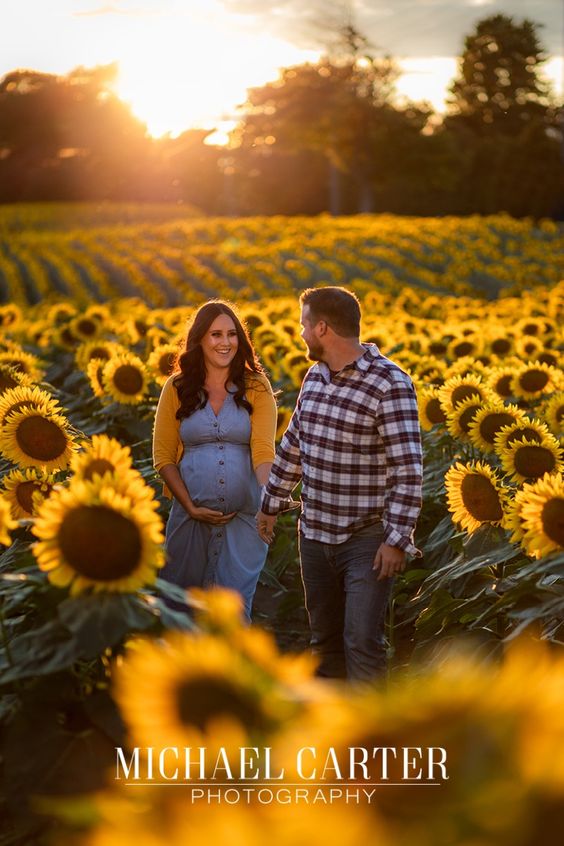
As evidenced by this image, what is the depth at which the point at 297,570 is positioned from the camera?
670cm

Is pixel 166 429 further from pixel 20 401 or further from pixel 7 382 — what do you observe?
pixel 7 382

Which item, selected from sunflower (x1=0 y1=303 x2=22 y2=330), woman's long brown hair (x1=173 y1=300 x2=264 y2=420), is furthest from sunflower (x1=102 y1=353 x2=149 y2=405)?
sunflower (x1=0 y1=303 x2=22 y2=330)

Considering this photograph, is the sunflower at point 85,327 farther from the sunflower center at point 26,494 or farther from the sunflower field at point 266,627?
the sunflower center at point 26,494

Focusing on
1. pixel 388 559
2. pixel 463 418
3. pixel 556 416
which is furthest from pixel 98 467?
pixel 556 416

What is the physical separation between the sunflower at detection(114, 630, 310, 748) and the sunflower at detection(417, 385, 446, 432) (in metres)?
4.77

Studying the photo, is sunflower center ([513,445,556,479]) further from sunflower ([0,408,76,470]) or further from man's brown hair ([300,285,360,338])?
sunflower ([0,408,76,470])

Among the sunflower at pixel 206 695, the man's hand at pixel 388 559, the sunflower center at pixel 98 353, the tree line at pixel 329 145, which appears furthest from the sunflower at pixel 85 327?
the tree line at pixel 329 145

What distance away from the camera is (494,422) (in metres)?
5.05

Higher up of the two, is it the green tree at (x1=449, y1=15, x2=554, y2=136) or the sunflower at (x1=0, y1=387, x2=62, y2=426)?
the green tree at (x1=449, y1=15, x2=554, y2=136)

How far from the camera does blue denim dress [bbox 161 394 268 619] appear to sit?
4.47 meters

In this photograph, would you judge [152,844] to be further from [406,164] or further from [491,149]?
[491,149]

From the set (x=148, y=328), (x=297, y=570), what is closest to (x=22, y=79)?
(x=148, y=328)

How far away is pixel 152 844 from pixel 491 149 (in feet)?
206

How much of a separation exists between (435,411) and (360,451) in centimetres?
223
